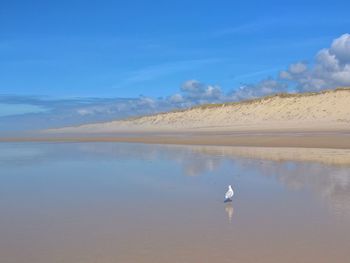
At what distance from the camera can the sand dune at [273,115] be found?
38306mm

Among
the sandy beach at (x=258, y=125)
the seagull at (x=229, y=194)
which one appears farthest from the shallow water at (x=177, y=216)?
the sandy beach at (x=258, y=125)

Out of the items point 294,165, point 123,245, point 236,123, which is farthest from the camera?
point 236,123

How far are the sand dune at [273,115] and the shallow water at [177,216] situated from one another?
23.3m

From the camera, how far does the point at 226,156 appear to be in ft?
59.1

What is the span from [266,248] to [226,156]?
40.5ft

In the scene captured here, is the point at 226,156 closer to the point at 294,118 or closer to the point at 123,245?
the point at 123,245

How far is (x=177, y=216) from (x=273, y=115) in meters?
39.1

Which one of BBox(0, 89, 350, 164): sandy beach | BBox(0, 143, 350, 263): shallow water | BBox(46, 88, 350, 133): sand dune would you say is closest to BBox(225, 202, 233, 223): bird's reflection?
BBox(0, 143, 350, 263): shallow water

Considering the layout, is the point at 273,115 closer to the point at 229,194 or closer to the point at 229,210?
the point at 229,194

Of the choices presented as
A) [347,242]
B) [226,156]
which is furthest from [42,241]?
[226,156]

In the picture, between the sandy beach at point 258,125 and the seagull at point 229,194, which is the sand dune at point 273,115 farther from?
the seagull at point 229,194

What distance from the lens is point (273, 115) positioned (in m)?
45.4

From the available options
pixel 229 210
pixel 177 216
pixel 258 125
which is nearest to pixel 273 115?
pixel 258 125

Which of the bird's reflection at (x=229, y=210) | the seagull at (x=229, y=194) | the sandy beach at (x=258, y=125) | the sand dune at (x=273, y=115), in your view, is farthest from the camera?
the sand dune at (x=273, y=115)
